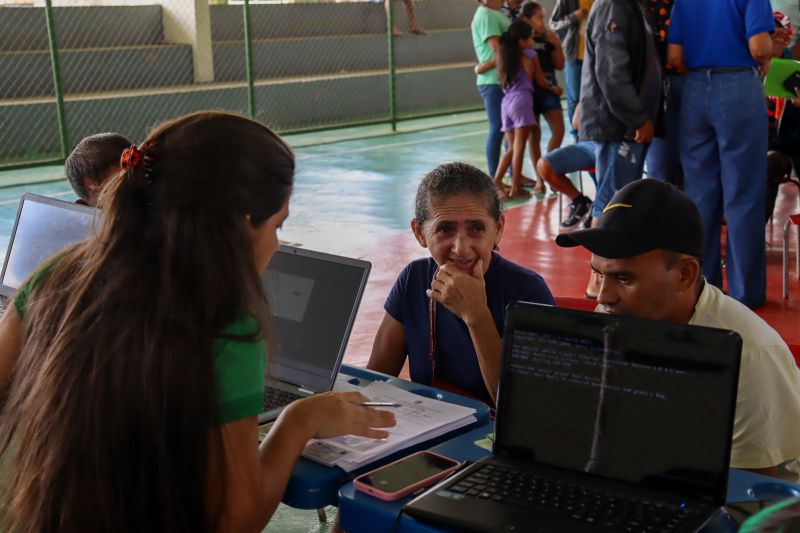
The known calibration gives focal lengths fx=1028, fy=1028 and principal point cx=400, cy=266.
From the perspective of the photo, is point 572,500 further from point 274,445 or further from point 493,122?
point 493,122

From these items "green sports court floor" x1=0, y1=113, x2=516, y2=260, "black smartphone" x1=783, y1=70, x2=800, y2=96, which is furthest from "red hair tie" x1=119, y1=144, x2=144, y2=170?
"black smartphone" x1=783, y1=70, x2=800, y2=96

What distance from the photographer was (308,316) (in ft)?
6.98

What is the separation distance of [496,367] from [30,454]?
3.35ft

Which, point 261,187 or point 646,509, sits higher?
point 261,187

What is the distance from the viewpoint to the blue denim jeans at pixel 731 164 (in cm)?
461

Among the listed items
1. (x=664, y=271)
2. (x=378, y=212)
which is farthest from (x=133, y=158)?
(x=378, y=212)

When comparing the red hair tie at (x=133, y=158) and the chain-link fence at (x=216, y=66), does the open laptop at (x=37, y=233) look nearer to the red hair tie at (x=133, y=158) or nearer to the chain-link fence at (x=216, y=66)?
the red hair tie at (x=133, y=158)

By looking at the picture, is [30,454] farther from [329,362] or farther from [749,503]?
[749,503]

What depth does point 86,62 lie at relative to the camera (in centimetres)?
1125

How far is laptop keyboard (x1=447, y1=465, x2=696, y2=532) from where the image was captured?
4.91 ft

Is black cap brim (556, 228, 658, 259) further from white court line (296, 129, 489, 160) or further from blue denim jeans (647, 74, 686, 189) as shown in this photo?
white court line (296, 129, 489, 160)

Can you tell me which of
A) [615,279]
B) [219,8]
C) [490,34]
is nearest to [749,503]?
[615,279]

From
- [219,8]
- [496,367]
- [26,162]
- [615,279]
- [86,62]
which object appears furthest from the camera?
[219,8]

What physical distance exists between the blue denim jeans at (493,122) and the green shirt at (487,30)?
0.07m
